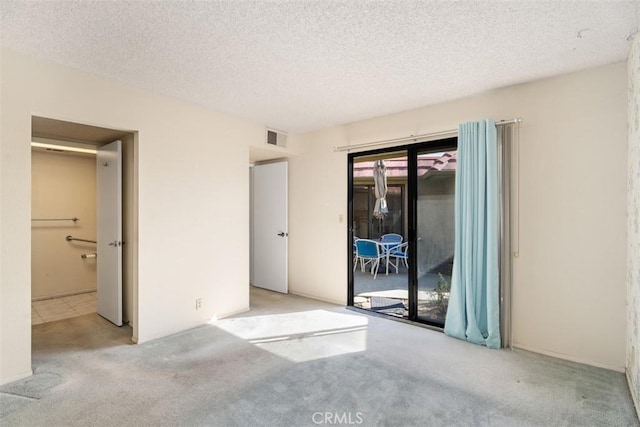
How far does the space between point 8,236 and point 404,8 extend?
3.08 m

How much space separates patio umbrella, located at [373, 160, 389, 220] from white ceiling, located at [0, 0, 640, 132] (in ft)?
3.89

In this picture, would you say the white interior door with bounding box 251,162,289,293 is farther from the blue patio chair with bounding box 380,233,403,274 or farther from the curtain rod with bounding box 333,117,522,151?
the blue patio chair with bounding box 380,233,403,274

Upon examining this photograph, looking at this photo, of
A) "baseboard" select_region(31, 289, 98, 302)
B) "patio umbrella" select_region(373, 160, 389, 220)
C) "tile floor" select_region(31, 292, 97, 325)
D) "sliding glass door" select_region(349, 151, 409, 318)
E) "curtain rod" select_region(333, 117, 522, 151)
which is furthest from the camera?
"baseboard" select_region(31, 289, 98, 302)

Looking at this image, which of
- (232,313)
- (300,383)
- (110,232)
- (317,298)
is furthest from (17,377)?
(317,298)

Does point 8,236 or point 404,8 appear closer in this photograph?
point 404,8

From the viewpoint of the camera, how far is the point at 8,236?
220cm

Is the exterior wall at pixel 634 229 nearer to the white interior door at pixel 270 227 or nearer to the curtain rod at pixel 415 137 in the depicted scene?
the curtain rod at pixel 415 137

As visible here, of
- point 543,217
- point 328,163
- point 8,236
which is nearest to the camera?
point 8,236

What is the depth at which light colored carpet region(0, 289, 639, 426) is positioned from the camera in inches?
73.2

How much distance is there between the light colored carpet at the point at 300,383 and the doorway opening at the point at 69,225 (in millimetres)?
864

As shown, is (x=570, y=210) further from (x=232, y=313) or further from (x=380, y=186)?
(x=232, y=313)

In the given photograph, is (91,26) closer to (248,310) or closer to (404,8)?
(404,8)

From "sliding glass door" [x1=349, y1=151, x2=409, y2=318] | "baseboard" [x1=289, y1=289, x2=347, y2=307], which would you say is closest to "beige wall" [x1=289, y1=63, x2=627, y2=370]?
"sliding glass door" [x1=349, y1=151, x2=409, y2=318]

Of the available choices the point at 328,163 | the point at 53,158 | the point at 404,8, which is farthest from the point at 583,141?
the point at 53,158
